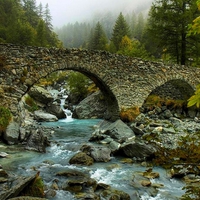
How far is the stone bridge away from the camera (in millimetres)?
10836

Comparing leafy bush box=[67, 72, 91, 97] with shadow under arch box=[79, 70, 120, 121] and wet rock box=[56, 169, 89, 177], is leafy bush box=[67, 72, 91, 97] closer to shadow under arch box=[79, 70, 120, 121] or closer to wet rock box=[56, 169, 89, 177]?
shadow under arch box=[79, 70, 120, 121]

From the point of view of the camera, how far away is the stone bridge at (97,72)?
10.8 metres

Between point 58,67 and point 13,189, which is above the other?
point 58,67

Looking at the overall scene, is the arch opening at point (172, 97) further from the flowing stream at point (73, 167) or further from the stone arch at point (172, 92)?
the flowing stream at point (73, 167)

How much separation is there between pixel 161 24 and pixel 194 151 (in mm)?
18580

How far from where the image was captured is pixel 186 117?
15586 millimetres

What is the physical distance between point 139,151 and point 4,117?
247 inches

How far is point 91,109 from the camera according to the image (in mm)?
19953

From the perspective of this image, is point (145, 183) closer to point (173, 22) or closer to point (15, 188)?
point (15, 188)

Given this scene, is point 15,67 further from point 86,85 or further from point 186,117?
point 86,85

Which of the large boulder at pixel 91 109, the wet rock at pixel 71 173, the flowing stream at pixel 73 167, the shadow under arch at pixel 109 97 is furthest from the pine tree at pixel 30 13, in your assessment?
the wet rock at pixel 71 173

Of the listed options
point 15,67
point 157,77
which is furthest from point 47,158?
point 157,77

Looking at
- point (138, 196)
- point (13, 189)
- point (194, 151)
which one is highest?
point (194, 151)

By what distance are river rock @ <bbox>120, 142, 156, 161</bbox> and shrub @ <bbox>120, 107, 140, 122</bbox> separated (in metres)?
5.51
